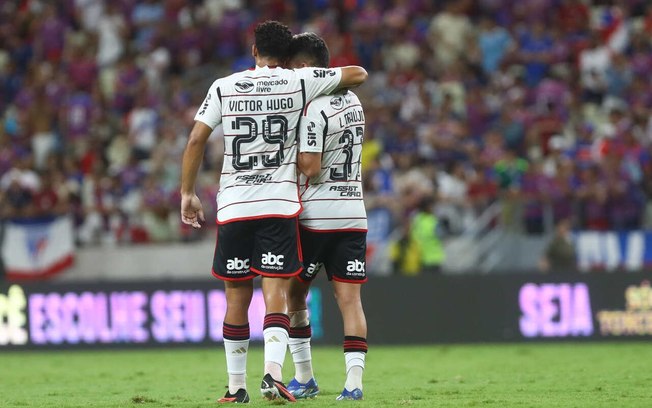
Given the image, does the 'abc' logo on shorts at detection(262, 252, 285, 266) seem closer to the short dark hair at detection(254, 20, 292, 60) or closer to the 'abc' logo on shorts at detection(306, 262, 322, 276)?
the 'abc' logo on shorts at detection(306, 262, 322, 276)

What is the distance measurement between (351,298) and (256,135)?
4.61 feet

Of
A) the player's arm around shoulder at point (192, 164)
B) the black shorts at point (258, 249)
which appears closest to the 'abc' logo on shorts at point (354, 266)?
the black shorts at point (258, 249)

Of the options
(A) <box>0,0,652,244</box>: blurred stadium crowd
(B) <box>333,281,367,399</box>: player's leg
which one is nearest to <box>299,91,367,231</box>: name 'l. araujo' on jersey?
(B) <box>333,281,367,399</box>: player's leg

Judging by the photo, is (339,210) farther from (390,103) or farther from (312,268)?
(390,103)

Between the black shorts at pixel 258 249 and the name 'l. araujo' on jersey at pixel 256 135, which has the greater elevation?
the name 'l. araujo' on jersey at pixel 256 135

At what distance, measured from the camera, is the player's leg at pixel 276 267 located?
8797 mm

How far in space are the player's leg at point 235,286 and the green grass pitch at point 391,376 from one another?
238mm

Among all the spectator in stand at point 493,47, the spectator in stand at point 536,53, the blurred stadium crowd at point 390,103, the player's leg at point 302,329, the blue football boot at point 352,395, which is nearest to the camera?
the blue football boot at point 352,395

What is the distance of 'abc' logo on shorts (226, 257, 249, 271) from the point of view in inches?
350

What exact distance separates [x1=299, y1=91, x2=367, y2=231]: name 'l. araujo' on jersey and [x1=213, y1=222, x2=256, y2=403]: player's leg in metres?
0.61

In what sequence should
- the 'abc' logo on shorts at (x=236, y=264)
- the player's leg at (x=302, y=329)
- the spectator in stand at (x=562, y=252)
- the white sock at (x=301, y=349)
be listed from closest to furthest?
1. the 'abc' logo on shorts at (x=236, y=264)
2. the player's leg at (x=302, y=329)
3. the white sock at (x=301, y=349)
4. the spectator in stand at (x=562, y=252)

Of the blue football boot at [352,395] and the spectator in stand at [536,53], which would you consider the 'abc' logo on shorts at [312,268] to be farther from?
the spectator in stand at [536,53]

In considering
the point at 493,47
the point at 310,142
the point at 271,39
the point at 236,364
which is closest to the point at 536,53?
the point at 493,47

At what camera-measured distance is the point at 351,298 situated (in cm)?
923
